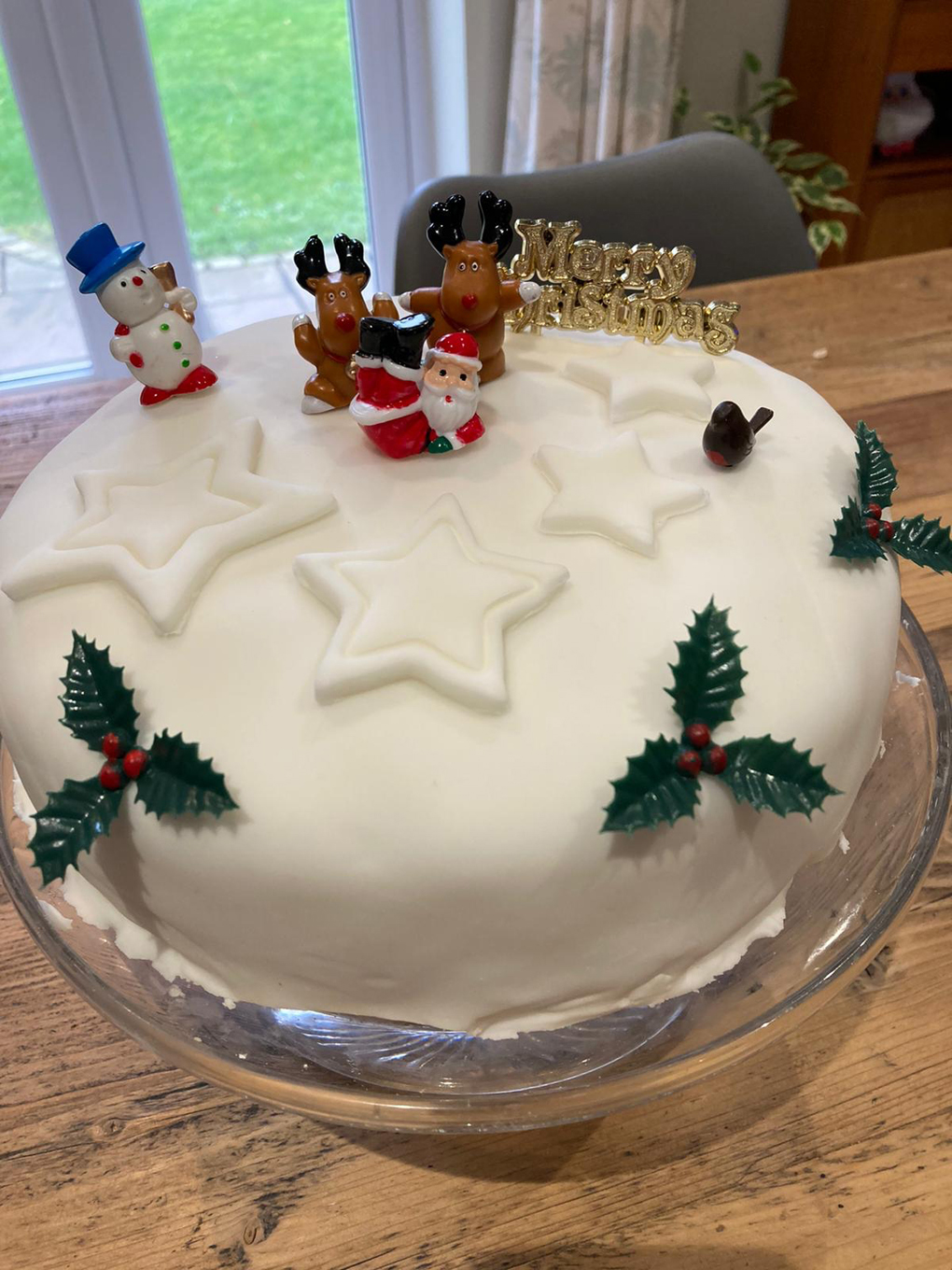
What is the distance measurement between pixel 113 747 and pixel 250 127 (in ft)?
9.89

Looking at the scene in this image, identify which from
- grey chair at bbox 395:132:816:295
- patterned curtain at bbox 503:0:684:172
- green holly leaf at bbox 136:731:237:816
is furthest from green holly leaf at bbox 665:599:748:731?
patterned curtain at bbox 503:0:684:172

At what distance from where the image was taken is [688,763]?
693mm

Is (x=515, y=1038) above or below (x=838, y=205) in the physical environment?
above

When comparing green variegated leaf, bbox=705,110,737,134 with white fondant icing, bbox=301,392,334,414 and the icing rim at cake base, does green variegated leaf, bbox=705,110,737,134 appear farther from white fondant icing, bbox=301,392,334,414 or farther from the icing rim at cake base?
the icing rim at cake base

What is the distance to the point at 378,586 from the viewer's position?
0.76 m

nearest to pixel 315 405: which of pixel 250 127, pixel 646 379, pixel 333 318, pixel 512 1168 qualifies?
pixel 333 318

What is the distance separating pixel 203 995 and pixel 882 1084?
0.63 m

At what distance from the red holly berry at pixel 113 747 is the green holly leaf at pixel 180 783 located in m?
0.02

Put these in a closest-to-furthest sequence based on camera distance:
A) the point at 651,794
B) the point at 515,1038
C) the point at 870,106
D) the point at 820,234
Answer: the point at 651,794
the point at 515,1038
the point at 870,106
the point at 820,234

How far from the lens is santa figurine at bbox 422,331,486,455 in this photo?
89 cm

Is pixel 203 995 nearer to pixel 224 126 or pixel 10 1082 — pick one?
pixel 10 1082

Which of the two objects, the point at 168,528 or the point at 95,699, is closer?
the point at 95,699

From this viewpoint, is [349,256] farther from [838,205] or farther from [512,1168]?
[838,205]

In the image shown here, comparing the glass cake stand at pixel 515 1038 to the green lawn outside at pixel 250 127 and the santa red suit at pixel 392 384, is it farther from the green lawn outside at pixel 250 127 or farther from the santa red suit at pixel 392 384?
the green lawn outside at pixel 250 127
